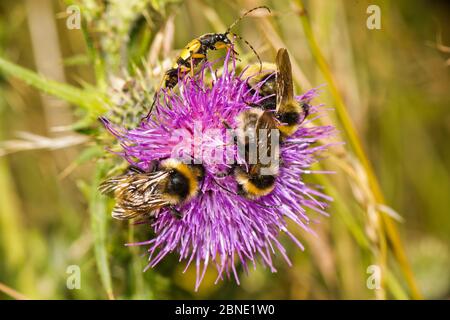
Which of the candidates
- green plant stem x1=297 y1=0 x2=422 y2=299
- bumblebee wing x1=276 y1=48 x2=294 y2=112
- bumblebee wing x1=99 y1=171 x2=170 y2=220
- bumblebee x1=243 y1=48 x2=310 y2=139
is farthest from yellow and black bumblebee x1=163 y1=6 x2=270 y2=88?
green plant stem x1=297 y1=0 x2=422 y2=299

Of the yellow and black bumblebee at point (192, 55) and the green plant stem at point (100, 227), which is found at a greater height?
the yellow and black bumblebee at point (192, 55)

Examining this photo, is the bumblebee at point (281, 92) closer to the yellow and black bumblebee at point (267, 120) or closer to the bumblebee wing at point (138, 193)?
the yellow and black bumblebee at point (267, 120)

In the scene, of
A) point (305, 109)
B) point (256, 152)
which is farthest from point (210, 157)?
point (305, 109)

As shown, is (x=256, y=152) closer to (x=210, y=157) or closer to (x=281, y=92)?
(x=210, y=157)

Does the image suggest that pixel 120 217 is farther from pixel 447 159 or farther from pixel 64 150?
pixel 447 159

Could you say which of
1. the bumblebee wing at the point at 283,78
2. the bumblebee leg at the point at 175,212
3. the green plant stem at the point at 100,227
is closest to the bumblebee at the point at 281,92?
the bumblebee wing at the point at 283,78

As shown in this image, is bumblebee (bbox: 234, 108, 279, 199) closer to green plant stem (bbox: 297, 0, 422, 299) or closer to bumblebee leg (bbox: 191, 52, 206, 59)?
bumblebee leg (bbox: 191, 52, 206, 59)
